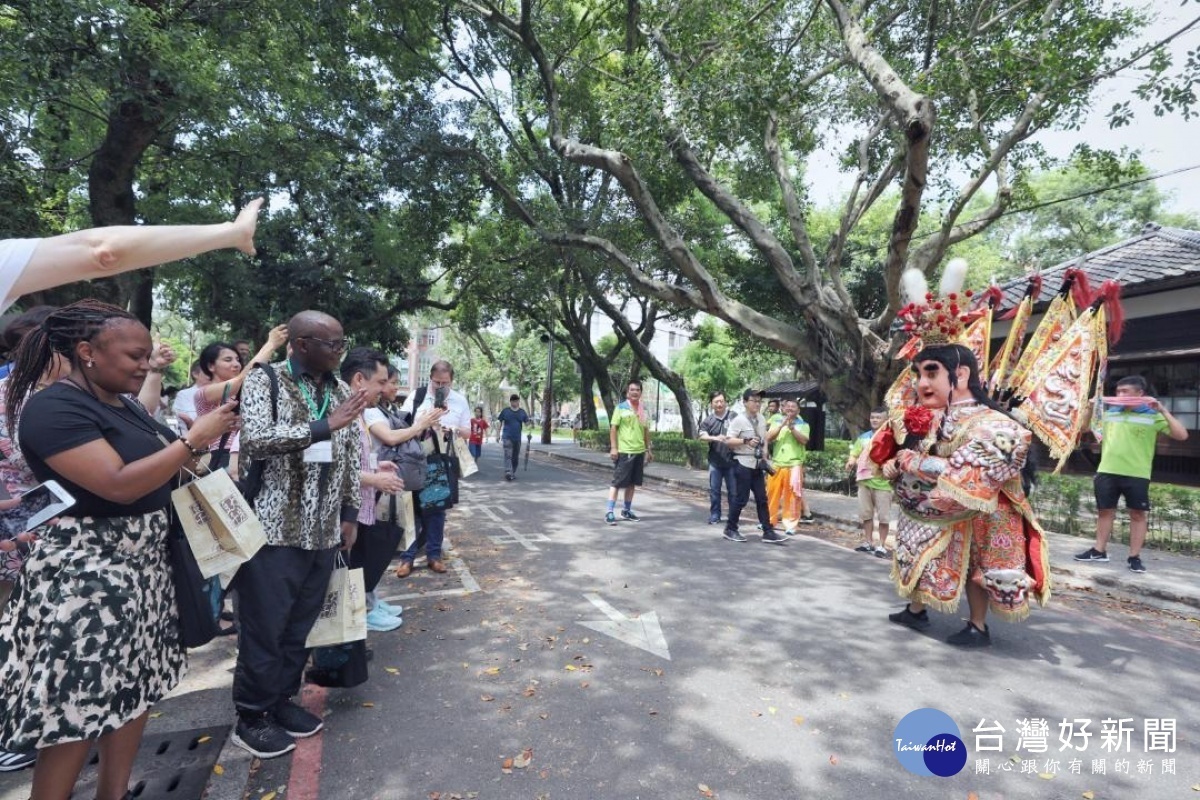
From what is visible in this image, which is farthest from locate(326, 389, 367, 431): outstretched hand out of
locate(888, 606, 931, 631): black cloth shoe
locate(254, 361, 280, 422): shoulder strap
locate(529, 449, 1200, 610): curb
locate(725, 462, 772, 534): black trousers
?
locate(529, 449, 1200, 610): curb

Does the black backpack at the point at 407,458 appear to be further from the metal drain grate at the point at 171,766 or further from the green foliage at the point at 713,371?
the green foliage at the point at 713,371

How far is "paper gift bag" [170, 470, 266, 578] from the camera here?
7.54 ft

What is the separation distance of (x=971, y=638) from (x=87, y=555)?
4849 millimetres

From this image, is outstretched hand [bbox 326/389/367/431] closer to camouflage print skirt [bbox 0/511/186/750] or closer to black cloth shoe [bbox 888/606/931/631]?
camouflage print skirt [bbox 0/511/186/750]

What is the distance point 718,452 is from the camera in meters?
8.07

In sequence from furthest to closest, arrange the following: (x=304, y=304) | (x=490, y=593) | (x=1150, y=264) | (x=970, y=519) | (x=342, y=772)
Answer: (x=304, y=304)
(x=1150, y=264)
(x=490, y=593)
(x=970, y=519)
(x=342, y=772)

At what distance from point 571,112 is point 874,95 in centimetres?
672

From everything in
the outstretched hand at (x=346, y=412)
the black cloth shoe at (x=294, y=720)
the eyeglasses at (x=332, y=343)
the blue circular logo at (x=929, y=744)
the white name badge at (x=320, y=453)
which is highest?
the eyeglasses at (x=332, y=343)

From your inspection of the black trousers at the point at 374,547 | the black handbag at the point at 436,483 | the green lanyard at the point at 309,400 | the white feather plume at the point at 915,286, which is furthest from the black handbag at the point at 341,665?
the white feather plume at the point at 915,286

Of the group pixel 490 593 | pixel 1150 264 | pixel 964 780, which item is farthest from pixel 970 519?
pixel 1150 264

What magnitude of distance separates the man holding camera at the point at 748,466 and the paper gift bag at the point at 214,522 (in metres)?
5.98

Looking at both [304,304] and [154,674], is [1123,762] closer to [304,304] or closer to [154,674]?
[154,674]

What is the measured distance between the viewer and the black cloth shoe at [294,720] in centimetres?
299

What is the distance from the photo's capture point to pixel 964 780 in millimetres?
2783
